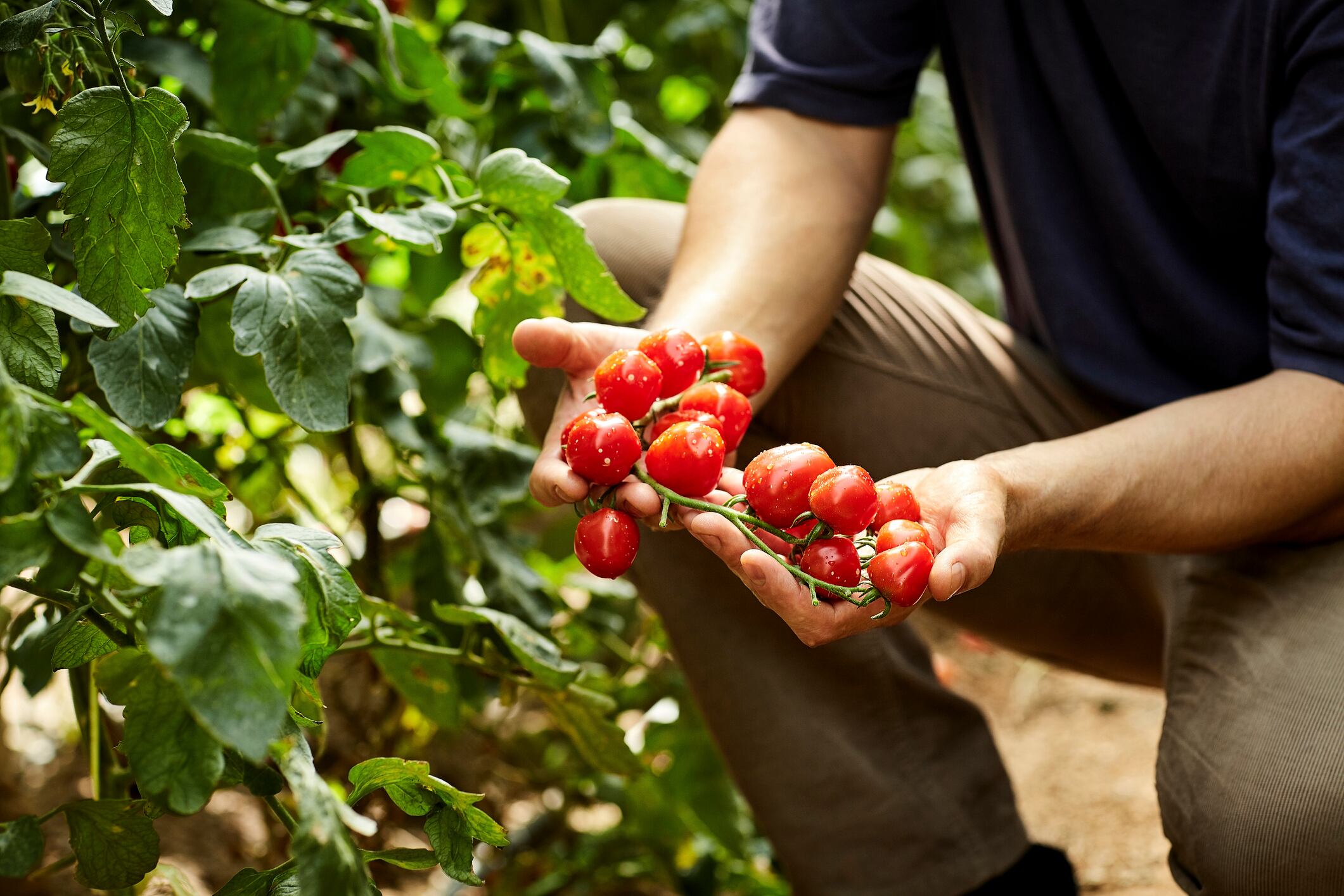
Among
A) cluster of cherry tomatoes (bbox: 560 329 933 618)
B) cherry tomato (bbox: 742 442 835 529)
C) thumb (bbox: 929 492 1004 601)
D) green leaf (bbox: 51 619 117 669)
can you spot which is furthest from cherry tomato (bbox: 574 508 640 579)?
green leaf (bbox: 51 619 117 669)

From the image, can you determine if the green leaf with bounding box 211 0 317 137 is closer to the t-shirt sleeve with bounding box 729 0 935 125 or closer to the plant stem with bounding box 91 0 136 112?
the plant stem with bounding box 91 0 136 112

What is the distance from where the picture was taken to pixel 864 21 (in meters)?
1.24

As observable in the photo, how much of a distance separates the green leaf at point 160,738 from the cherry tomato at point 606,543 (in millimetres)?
342

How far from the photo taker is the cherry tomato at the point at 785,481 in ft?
2.62

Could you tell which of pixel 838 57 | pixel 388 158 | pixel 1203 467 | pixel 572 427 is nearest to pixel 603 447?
pixel 572 427

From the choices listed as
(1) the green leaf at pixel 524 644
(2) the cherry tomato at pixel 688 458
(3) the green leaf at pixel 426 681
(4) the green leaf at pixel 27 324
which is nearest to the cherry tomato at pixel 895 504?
(2) the cherry tomato at pixel 688 458

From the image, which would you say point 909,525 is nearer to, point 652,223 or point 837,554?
point 837,554

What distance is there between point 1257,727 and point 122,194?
97 centimetres

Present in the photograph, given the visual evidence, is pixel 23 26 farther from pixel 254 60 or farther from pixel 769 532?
pixel 769 532

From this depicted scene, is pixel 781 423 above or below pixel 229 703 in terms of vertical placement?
below

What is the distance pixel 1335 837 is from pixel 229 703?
0.84 metres

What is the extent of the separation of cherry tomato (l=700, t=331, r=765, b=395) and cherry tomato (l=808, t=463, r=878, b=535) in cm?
22

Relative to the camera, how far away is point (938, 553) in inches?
32.5

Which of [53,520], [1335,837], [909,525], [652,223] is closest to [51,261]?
[53,520]
